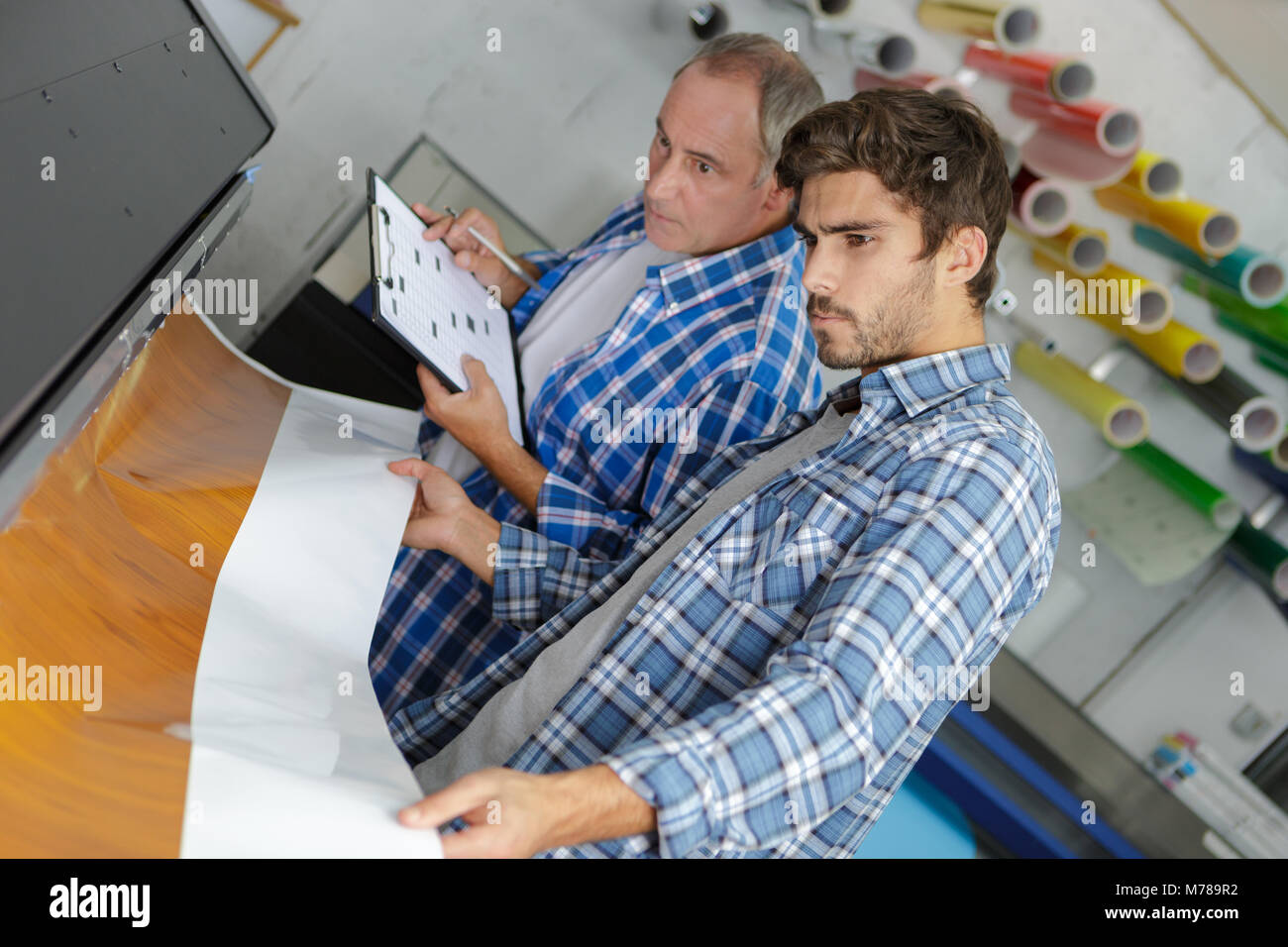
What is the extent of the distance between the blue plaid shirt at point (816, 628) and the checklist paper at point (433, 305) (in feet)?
1.24

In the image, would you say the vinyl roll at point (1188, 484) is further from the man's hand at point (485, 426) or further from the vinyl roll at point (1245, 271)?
the man's hand at point (485, 426)

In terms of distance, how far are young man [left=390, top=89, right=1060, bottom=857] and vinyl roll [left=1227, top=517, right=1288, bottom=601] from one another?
1.47 meters

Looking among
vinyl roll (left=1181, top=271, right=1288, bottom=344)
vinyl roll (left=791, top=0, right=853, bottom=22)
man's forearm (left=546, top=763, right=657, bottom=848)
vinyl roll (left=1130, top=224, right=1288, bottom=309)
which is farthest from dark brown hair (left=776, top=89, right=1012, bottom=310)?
vinyl roll (left=1181, top=271, right=1288, bottom=344)

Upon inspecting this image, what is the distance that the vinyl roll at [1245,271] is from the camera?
1.97 meters

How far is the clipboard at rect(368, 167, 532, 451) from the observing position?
122 centimetres

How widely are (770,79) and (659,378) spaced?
19.4 inches

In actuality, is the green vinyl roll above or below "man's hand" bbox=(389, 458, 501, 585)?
above

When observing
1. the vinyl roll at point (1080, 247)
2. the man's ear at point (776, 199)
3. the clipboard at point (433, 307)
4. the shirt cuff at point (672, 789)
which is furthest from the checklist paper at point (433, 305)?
the vinyl roll at point (1080, 247)

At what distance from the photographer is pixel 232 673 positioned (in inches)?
31.0

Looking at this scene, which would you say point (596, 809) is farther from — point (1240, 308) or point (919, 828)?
point (1240, 308)

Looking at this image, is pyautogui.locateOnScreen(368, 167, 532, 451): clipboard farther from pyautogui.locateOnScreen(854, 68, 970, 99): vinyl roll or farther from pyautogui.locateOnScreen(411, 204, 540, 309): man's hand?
pyautogui.locateOnScreen(854, 68, 970, 99): vinyl roll

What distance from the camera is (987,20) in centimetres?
196

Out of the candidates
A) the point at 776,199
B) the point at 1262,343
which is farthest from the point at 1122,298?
the point at 776,199
